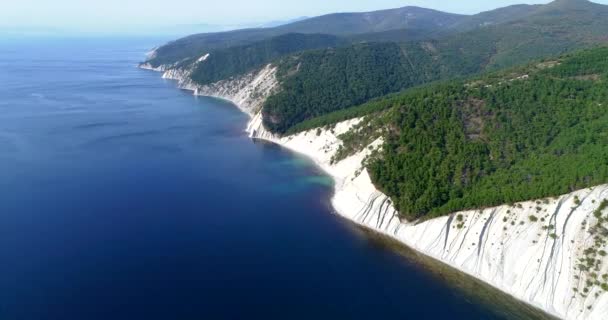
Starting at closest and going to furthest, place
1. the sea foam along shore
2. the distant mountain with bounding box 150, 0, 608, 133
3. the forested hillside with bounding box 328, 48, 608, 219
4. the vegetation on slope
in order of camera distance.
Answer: the sea foam along shore, the forested hillside with bounding box 328, 48, 608, 219, the distant mountain with bounding box 150, 0, 608, 133, the vegetation on slope

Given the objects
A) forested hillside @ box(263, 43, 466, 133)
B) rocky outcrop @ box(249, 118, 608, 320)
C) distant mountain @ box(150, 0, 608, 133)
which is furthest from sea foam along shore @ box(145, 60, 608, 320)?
forested hillside @ box(263, 43, 466, 133)

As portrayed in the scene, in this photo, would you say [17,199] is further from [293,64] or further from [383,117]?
[293,64]

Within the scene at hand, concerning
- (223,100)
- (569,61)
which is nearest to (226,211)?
(569,61)

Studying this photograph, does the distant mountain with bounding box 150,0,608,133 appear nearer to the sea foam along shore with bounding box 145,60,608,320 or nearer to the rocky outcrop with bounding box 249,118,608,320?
the sea foam along shore with bounding box 145,60,608,320

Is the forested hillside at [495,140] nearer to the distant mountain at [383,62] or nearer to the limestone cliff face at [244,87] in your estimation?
the distant mountain at [383,62]

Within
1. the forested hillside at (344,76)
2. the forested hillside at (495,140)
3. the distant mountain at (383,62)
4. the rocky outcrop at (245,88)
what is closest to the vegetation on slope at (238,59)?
the distant mountain at (383,62)

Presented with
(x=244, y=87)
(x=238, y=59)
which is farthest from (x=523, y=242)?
(x=238, y=59)
